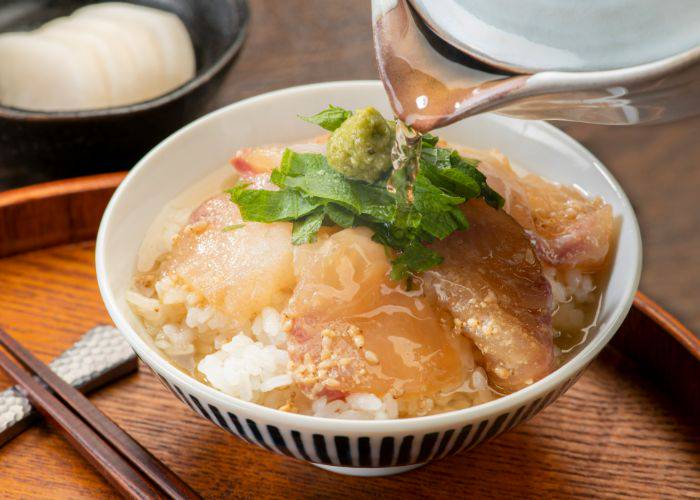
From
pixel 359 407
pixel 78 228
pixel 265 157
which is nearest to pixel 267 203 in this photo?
pixel 265 157

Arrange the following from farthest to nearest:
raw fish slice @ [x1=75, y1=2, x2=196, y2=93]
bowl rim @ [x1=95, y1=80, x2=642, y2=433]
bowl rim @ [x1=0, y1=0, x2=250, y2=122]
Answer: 1. raw fish slice @ [x1=75, y1=2, x2=196, y2=93]
2. bowl rim @ [x1=0, y1=0, x2=250, y2=122]
3. bowl rim @ [x1=95, y1=80, x2=642, y2=433]

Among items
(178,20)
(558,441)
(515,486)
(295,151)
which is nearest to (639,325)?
Answer: (558,441)

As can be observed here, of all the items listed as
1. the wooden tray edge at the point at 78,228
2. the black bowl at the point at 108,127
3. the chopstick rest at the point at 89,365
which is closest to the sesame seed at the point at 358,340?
the chopstick rest at the point at 89,365

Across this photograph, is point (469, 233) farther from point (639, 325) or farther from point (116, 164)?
point (116, 164)

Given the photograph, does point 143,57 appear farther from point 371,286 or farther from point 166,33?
point 371,286

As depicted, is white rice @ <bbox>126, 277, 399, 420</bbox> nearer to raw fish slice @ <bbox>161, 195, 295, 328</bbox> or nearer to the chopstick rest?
raw fish slice @ <bbox>161, 195, 295, 328</bbox>

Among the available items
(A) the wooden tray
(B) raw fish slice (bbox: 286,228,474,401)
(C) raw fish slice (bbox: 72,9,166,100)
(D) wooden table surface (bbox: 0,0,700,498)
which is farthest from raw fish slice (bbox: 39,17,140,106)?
(B) raw fish slice (bbox: 286,228,474,401)
